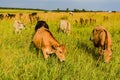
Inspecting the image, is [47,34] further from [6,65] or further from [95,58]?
[6,65]

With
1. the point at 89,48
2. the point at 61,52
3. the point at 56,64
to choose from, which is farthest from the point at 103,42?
the point at 56,64

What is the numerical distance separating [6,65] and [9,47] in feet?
12.0

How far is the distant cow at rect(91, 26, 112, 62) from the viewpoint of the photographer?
1117 cm

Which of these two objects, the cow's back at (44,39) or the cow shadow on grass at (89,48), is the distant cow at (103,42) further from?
the cow's back at (44,39)

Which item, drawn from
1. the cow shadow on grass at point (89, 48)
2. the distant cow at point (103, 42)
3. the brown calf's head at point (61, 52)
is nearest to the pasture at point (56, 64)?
the cow shadow on grass at point (89, 48)

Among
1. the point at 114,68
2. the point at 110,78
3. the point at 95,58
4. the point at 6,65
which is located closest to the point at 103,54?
the point at 95,58

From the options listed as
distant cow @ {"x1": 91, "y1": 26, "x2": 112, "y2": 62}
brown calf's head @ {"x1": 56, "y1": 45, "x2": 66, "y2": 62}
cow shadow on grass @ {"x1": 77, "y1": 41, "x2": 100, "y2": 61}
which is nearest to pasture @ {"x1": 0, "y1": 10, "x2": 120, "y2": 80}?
cow shadow on grass @ {"x1": 77, "y1": 41, "x2": 100, "y2": 61}

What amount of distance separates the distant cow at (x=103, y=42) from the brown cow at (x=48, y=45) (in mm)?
1687

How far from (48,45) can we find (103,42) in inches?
92.6

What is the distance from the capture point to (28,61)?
9.28 metres

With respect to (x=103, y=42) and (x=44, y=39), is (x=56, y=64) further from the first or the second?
(x=103, y=42)

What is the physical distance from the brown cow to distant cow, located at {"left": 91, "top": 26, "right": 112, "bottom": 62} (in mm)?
1687

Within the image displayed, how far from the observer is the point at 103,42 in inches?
475

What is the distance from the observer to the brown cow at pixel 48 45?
10.1 m
